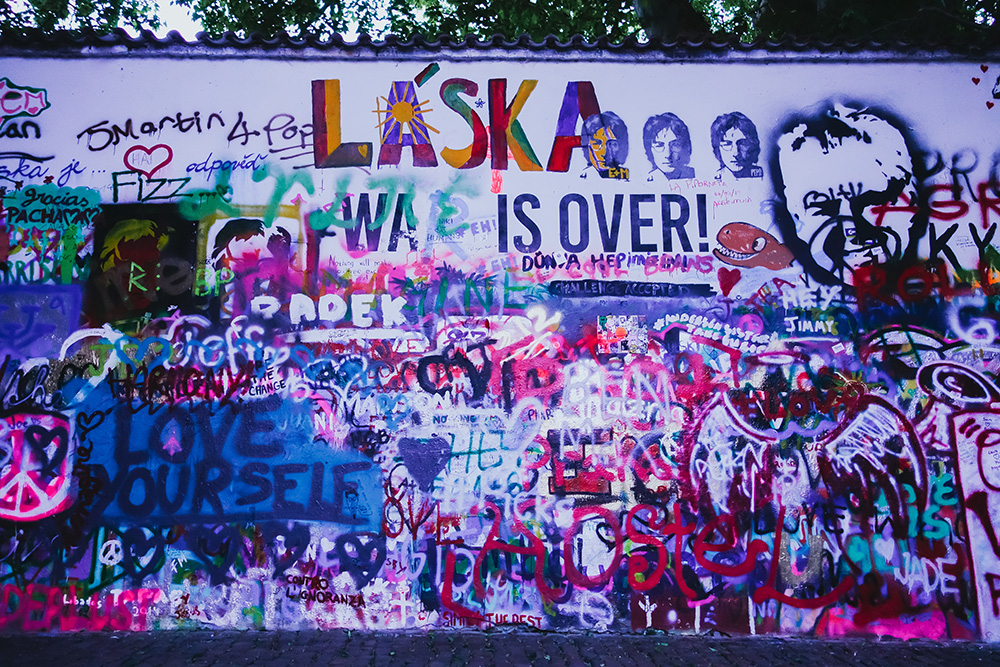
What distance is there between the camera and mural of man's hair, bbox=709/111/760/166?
19.1 feet

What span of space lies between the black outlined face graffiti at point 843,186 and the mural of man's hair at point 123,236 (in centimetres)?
492

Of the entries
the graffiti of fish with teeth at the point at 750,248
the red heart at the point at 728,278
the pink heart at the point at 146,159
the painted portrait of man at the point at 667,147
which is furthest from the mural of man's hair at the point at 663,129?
the pink heart at the point at 146,159

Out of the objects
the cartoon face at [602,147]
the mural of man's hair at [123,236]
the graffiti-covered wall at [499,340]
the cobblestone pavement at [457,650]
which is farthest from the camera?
the cartoon face at [602,147]

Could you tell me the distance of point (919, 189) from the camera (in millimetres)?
5770

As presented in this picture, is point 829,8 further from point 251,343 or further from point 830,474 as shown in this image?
point 251,343

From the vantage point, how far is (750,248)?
571cm

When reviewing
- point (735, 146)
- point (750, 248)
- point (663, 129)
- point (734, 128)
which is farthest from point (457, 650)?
point (734, 128)

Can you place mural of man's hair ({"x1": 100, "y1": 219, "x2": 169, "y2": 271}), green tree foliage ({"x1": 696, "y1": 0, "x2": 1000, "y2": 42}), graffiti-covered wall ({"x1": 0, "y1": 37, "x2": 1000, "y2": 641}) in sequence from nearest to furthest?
graffiti-covered wall ({"x1": 0, "y1": 37, "x2": 1000, "y2": 641}), mural of man's hair ({"x1": 100, "y1": 219, "x2": 169, "y2": 271}), green tree foliage ({"x1": 696, "y1": 0, "x2": 1000, "y2": 42})

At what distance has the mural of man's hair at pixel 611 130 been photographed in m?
5.80

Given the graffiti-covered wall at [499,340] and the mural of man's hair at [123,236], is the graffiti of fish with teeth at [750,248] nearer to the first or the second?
the graffiti-covered wall at [499,340]

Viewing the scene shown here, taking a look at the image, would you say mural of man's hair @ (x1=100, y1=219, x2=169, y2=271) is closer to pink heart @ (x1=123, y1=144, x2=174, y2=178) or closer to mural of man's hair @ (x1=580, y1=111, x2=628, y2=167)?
pink heart @ (x1=123, y1=144, x2=174, y2=178)

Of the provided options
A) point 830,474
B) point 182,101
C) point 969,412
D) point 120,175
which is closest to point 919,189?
point 969,412

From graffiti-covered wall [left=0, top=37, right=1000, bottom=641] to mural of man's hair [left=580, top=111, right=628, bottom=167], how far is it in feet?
0.10

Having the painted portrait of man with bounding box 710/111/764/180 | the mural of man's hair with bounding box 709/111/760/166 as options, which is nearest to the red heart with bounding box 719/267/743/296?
the painted portrait of man with bounding box 710/111/764/180
